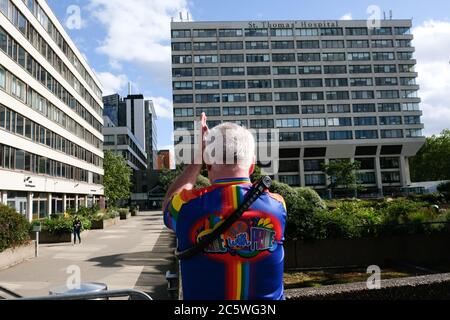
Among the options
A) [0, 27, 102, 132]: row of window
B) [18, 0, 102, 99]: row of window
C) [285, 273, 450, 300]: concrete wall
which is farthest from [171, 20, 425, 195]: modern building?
[285, 273, 450, 300]: concrete wall

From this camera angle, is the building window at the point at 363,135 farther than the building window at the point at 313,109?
Yes

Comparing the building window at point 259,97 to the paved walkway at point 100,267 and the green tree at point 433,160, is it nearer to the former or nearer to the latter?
the green tree at point 433,160

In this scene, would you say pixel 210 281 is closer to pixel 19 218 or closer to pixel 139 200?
pixel 19 218

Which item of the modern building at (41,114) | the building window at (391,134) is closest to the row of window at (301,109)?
the building window at (391,134)

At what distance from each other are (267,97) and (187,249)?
86.0m

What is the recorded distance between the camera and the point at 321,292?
6.22 meters

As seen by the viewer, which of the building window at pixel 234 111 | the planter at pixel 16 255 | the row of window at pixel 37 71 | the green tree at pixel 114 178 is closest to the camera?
the planter at pixel 16 255

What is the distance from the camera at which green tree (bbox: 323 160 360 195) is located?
78938mm

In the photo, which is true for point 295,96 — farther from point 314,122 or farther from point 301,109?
point 314,122

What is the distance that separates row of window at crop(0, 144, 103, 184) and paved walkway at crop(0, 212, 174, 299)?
13819mm

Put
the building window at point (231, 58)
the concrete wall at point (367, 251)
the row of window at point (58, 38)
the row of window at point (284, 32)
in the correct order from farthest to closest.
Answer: the building window at point (231, 58), the row of window at point (284, 32), the row of window at point (58, 38), the concrete wall at point (367, 251)

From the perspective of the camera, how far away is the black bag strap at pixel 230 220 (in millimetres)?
2229

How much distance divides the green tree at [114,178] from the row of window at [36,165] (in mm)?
13602

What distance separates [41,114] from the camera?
43.6 metres
